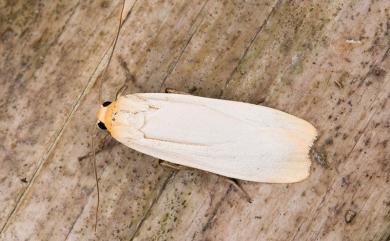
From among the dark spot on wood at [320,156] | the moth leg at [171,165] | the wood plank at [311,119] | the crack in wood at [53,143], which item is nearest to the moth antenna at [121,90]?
the crack in wood at [53,143]

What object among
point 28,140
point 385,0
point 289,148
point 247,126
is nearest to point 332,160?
point 289,148

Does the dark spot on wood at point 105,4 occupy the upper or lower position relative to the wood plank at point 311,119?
upper

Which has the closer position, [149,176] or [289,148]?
[289,148]

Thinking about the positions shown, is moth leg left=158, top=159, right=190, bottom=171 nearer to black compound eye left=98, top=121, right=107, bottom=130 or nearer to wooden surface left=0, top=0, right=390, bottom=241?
wooden surface left=0, top=0, right=390, bottom=241

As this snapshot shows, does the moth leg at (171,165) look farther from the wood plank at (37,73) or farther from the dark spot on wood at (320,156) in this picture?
the dark spot on wood at (320,156)

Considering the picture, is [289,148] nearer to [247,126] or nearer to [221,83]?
[247,126]

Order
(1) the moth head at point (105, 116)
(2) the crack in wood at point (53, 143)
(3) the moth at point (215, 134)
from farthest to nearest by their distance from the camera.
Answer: (2) the crack in wood at point (53, 143) < (1) the moth head at point (105, 116) < (3) the moth at point (215, 134)

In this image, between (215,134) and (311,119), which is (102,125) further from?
(311,119)

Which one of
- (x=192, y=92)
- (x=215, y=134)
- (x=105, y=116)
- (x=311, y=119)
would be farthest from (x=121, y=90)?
(x=311, y=119)
